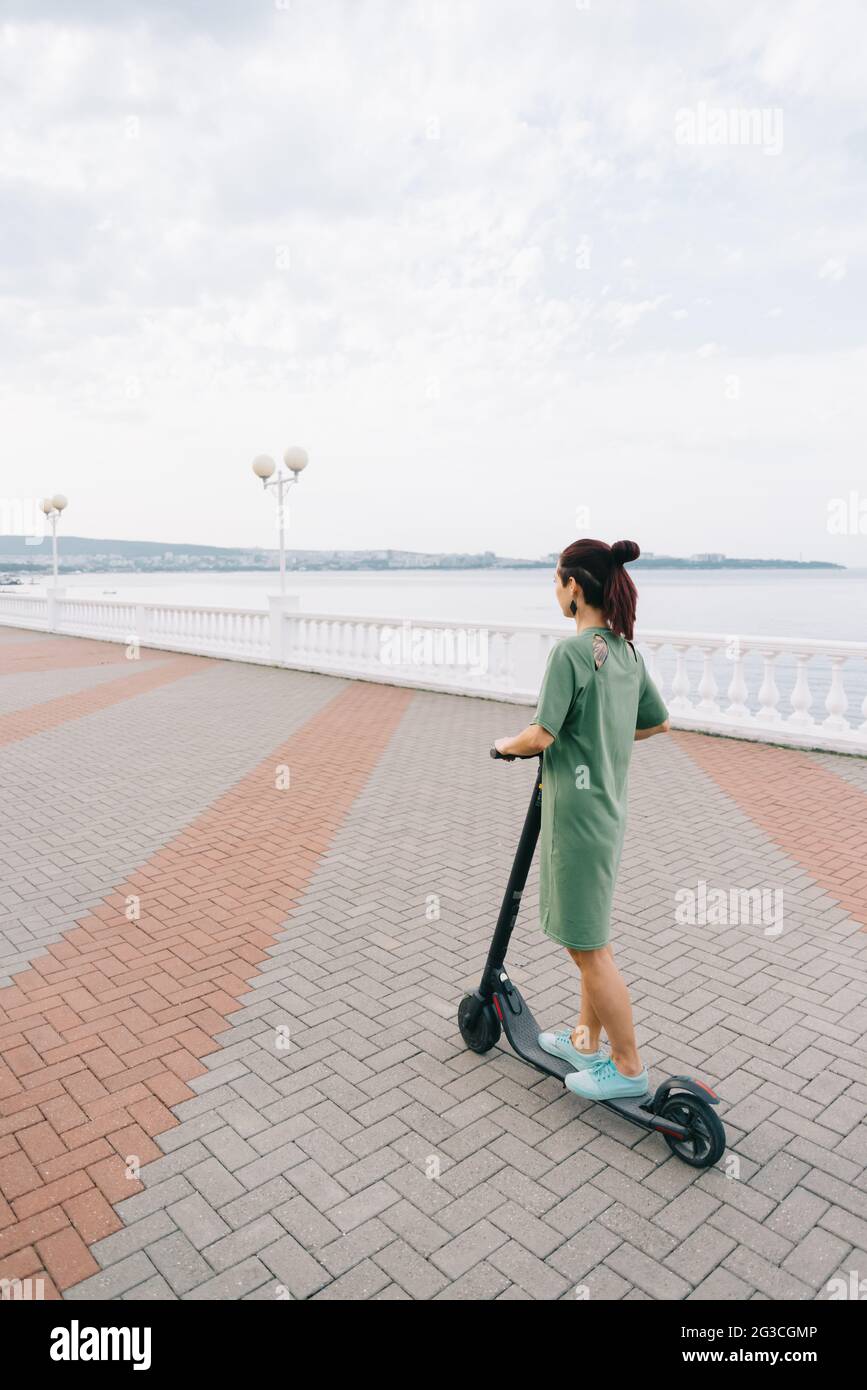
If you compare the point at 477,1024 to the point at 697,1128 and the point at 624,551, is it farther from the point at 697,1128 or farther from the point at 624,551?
the point at 624,551

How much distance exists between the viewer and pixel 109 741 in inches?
376

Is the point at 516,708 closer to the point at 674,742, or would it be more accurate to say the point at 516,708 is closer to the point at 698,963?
the point at 674,742

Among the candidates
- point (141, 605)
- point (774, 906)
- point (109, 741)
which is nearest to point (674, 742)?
point (774, 906)

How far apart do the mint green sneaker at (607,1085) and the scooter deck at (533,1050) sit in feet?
0.06

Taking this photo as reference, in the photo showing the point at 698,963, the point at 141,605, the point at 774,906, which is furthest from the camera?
the point at 141,605

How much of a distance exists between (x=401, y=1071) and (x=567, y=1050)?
66cm

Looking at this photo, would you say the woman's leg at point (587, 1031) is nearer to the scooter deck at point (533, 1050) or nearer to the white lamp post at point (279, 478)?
the scooter deck at point (533, 1050)

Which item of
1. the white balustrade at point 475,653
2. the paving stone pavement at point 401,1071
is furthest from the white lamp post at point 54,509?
the paving stone pavement at point 401,1071

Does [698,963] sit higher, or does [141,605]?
[141,605]

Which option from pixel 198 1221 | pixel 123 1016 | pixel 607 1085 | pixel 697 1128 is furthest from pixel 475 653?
pixel 198 1221

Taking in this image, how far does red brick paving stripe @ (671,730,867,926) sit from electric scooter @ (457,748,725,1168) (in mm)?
2458
